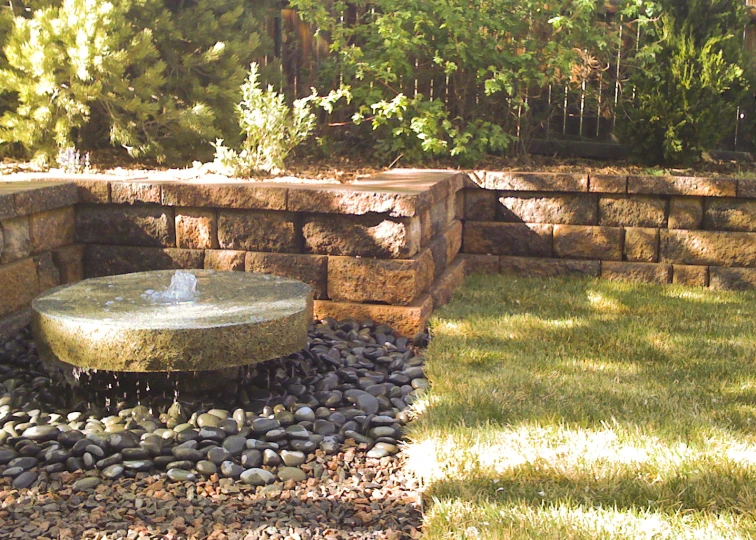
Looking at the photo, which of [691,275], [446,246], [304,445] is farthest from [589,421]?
[691,275]

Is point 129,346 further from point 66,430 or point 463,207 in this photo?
point 463,207

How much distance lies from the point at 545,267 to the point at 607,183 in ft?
2.49

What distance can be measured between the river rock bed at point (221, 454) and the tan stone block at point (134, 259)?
1.10 metres

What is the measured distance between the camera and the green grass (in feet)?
9.77

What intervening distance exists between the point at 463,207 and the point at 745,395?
9.99 feet

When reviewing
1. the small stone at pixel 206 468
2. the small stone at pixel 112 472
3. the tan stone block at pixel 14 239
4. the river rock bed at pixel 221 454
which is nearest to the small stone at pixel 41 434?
the river rock bed at pixel 221 454

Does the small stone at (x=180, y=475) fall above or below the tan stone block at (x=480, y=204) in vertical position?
below

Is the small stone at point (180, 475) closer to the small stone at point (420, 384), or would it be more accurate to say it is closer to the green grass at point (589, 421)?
the green grass at point (589, 421)

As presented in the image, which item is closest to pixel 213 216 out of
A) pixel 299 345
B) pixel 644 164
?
pixel 299 345

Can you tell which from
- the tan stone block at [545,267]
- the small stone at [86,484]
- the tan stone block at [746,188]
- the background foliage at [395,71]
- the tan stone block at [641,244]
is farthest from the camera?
the background foliage at [395,71]

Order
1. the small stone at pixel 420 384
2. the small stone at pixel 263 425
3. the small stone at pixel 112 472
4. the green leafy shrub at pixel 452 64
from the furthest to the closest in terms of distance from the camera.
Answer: the green leafy shrub at pixel 452 64 → the small stone at pixel 420 384 → the small stone at pixel 263 425 → the small stone at pixel 112 472

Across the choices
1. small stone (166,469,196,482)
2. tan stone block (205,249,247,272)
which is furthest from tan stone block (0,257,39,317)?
small stone (166,469,196,482)

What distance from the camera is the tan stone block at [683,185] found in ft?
21.0

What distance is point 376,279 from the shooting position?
5.27 m
